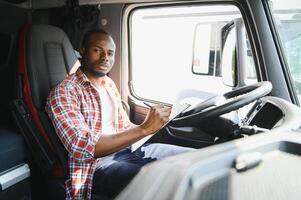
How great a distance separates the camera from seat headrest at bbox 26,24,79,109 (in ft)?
5.79

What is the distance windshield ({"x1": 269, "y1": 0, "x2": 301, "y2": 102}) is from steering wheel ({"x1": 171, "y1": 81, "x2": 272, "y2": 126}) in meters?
0.32

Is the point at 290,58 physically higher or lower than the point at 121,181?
higher

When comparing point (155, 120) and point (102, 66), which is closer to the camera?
point (155, 120)

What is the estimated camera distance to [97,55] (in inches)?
75.6

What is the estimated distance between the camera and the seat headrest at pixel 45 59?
1765 mm

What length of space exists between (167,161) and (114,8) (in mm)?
2084

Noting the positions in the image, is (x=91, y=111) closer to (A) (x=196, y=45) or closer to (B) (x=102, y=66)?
(B) (x=102, y=66)

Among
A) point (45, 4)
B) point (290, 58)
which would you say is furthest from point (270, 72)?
point (45, 4)

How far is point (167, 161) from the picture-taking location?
763 millimetres

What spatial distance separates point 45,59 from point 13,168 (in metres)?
0.60

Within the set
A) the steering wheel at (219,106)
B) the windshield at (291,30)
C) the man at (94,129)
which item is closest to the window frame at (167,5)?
the windshield at (291,30)

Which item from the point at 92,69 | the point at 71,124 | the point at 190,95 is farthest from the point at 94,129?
the point at 190,95

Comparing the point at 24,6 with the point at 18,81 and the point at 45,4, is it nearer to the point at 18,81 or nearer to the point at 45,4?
the point at 45,4

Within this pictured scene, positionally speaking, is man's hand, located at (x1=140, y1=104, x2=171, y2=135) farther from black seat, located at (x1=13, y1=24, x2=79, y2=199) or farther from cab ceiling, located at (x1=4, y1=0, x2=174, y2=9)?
cab ceiling, located at (x1=4, y1=0, x2=174, y2=9)
